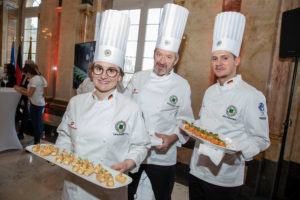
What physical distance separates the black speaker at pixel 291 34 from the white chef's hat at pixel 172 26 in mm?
1411

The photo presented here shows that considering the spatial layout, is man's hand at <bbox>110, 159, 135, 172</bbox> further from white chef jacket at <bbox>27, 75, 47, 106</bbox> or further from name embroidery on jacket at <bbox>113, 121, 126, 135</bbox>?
white chef jacket at <bbox>27, 75, 47, 106</bbox>

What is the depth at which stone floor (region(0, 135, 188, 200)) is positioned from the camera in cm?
238

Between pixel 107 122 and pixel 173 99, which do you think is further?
pixel 173 99

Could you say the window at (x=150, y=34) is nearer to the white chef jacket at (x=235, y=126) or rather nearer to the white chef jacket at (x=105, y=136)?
the white chef jacket at (x=235, y=126)

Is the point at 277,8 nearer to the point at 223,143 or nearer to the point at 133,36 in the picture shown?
the point at 223,143

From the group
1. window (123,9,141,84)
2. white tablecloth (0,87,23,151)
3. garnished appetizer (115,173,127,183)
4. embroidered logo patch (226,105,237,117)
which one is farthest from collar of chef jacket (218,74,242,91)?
window (123,9,141,84)

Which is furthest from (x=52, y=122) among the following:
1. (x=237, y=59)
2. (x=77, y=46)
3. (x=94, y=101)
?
(x=237, y=59)

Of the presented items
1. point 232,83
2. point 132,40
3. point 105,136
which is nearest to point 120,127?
point 105,136

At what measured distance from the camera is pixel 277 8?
120 inches

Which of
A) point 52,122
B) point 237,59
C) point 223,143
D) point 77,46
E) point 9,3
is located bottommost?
point 52,122

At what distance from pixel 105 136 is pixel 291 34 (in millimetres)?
2423

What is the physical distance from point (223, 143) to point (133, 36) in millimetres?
5031

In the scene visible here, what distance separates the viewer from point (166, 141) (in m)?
1.55

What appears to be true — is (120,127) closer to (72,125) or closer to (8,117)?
(72,125)
